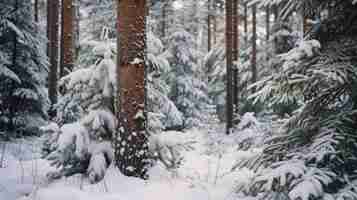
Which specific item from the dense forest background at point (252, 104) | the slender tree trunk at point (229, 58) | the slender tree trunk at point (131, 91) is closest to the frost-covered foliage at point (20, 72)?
the dense forest background at point (252, 104)

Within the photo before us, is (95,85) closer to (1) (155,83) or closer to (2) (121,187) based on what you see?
(1) (155,83)

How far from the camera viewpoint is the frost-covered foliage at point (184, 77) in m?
19.7

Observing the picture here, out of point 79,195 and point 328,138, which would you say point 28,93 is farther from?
point 328,138

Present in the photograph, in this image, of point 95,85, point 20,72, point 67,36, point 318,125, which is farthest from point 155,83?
point 20,72

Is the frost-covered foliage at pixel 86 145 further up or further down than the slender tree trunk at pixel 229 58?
further down

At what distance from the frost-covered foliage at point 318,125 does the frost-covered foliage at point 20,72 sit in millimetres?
9199

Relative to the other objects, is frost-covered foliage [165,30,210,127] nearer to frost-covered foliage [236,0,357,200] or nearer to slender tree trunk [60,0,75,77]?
slender tree trunk [60,0,75,77]

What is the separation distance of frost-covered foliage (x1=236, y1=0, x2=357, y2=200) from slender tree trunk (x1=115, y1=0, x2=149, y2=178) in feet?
4.93

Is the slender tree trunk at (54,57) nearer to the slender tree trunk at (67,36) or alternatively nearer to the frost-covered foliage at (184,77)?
the slender tree trunk at (67,36)

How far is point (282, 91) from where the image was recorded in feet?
16.3

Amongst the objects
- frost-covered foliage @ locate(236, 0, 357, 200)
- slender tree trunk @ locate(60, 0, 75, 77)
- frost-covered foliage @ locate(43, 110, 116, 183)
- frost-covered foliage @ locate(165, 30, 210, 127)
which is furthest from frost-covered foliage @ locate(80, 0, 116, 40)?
frost-covered foliage @ locate(236, 0, 357, 200)

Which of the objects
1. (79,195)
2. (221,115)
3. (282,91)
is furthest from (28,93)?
(221,115)

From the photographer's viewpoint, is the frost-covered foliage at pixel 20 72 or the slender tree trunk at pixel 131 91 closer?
the slender tree trunk at pixel 131 91

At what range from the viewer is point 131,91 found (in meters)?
5.21
